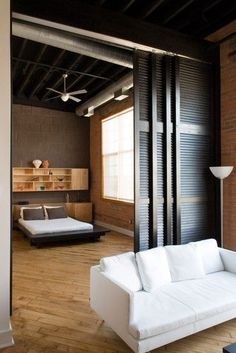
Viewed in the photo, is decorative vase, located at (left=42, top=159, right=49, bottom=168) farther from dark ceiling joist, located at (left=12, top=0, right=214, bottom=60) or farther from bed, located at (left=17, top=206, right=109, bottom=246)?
dark ceiling joist, located at (left=12, top=0, right=214, bottom=60)

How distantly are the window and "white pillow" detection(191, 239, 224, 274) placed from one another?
360 cm

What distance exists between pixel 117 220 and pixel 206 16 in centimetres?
526

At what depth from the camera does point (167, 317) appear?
2.40m

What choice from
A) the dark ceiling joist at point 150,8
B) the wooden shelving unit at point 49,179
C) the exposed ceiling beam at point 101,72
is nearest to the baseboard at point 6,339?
the dark ceiling joist at point 150,8

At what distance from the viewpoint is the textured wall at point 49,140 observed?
8.37 meters

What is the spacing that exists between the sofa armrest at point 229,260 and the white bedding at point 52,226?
3.77 m

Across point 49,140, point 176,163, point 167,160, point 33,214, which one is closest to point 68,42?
point 167,160

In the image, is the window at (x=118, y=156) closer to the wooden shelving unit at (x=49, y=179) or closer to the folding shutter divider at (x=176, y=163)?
the wooden shelving unit at (x=49, y=179)

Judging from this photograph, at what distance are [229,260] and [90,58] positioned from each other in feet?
14.2

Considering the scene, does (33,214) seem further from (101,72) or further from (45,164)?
(101,72)

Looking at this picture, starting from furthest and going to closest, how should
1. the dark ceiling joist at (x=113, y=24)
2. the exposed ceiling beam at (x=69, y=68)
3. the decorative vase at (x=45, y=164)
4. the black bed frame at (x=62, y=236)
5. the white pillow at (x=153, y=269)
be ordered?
the decorative vase at (x=45, y=164)
the black bed frame at (x=62, y=236)
the exposed ceiling beam at (x=69, y=68)
the dark ceiling joist at (x=113, y=24)
the white pillow at (x=153, y=269)

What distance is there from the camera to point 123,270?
2.92 m

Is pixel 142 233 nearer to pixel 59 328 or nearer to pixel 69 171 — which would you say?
pixel 59 328

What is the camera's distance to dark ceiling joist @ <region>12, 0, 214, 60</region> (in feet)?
10.9
